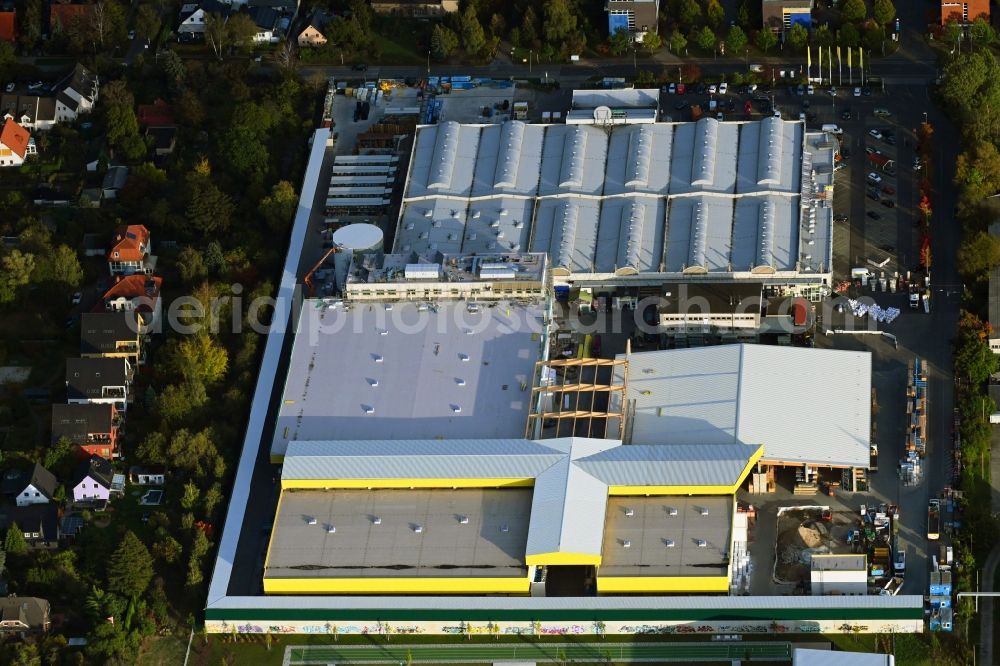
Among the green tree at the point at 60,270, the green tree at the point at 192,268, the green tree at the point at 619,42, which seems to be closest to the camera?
the green tree at the point at 192,268

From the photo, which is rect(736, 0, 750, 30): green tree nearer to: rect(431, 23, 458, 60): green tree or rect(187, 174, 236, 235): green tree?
rect(431, 23, 458, 60): green tree

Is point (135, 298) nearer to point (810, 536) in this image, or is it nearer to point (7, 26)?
point (7, 26)

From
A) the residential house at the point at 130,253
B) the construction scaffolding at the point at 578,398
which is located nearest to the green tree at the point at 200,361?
the residential house at the point at 130,253

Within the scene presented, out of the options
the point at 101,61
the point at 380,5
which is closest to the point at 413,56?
the point at 380,5

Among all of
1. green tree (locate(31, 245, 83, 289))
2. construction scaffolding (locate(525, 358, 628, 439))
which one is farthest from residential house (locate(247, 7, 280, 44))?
construction scaffolding (locate(525, 358, 628, 439))

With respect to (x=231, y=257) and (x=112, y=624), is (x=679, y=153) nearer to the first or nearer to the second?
(x=231, y=257)

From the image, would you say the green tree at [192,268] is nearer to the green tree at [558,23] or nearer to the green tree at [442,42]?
the green tree at [442,42]
